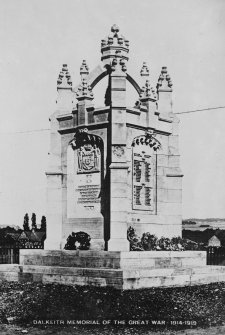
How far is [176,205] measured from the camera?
64.7 ft

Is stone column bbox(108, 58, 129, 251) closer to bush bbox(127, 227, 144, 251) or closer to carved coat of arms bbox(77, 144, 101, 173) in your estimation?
bush bbox(127, 227, 144, 251)

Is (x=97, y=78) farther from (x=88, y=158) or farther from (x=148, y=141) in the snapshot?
(x=88, y=158)

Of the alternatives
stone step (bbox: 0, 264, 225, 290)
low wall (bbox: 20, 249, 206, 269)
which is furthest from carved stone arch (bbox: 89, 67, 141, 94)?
stone step (bbox: 0, 264, 225, 290)

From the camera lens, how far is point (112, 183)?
17.2 metres

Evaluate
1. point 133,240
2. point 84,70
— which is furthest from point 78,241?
point 84,70

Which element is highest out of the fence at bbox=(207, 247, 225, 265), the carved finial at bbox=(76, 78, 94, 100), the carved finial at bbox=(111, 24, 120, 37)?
the carved finial at bbox=(111, 24, 120, 37)

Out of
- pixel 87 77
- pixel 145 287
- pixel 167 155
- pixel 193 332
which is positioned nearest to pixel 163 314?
pixel 193 332

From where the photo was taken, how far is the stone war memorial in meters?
16.6

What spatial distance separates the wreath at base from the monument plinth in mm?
250

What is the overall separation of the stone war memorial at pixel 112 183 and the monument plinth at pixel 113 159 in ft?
0.11

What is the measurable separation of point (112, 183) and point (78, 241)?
85.9 inches

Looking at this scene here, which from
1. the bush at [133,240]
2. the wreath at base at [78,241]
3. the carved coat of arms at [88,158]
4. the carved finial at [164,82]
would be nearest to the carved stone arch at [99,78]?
the carved finial at [164,82]

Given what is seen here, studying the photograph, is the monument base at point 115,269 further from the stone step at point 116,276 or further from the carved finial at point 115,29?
the carved finial at point 115,29

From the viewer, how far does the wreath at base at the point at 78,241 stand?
57.5 feet
